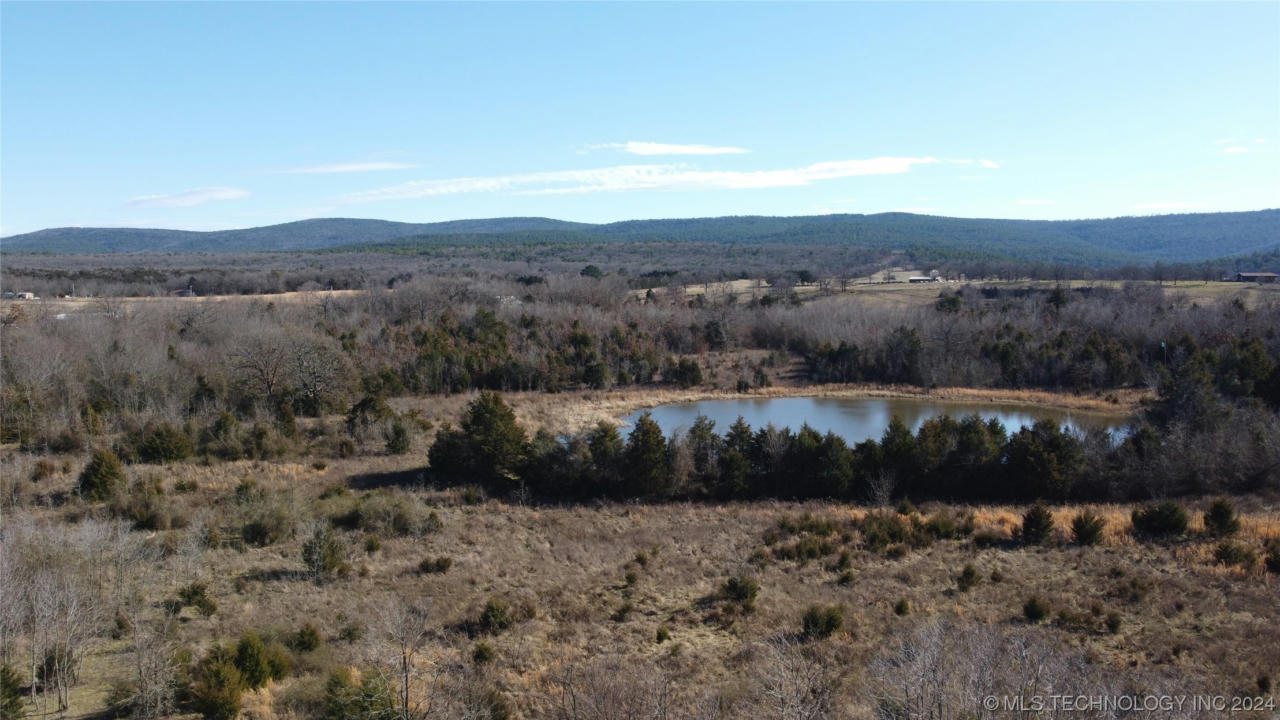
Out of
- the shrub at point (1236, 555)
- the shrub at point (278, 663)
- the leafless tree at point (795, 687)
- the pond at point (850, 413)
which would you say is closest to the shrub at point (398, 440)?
the pond at point (850, 413)

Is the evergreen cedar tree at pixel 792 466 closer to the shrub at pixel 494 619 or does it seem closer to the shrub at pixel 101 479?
the shrub at pixel 101 479

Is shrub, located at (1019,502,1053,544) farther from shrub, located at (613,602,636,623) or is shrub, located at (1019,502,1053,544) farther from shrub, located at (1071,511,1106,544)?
shrub, located at (613,602,636,623)

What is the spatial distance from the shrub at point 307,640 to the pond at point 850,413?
26.3m

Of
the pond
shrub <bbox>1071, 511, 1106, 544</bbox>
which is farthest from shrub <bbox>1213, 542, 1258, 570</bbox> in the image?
the pond

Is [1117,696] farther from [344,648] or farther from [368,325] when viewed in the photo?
[368,325]

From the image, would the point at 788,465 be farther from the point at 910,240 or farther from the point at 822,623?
the point at 910,240

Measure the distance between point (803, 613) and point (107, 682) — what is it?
12692 mm

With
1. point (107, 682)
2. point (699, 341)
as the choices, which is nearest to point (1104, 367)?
point (699, 341)

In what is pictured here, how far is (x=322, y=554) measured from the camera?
18031 mm

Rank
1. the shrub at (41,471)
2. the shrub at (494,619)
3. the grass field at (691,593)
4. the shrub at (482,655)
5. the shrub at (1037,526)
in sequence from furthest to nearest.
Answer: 1. the shrub at (41,471)
2. the shrub at (1037,526)
3. the shrub at (494,619)
4. the shrub at (482,655)
5. the grass field at (691,593)

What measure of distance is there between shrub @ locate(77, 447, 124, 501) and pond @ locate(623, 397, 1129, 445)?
2402 cm

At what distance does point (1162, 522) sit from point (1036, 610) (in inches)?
321

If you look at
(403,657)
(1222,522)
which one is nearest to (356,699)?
(403,657)

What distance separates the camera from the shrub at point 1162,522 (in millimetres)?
20375
